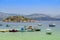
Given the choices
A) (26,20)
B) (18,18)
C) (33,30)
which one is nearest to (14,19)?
(18,18)

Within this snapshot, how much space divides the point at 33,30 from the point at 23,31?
1.28 meters

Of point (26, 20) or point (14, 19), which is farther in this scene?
point (26, 20)

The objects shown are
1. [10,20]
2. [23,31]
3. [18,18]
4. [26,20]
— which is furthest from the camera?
[26,20]

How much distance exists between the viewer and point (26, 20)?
50906 mm

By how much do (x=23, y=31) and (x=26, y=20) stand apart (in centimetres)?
3053

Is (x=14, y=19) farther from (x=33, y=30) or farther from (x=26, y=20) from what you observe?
(x=33, y=30)

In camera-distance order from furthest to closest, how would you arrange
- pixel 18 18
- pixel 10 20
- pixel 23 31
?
pixel 10 20 → pixel 18 18 → pixel 23 31

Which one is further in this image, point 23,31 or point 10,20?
point 10,20

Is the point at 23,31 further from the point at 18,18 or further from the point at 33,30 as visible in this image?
the point at 18,18

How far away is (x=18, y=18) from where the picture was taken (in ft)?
143

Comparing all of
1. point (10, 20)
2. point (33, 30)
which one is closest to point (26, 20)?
point (10, 20)

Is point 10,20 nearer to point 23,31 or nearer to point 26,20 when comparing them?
point 26,20

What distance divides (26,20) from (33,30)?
2979 cm

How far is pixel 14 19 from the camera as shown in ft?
144
